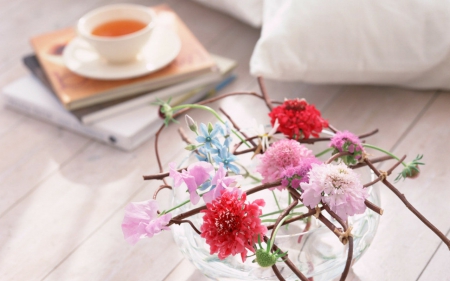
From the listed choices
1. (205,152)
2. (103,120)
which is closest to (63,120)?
(103,120)

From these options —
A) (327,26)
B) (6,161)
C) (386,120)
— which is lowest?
(6,161)

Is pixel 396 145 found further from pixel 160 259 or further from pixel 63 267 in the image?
pixel 63 267

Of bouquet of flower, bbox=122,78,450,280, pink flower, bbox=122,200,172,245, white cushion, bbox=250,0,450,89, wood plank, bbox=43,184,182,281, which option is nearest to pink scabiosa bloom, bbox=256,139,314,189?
bouquet of flower, bbox=122,78,450,280

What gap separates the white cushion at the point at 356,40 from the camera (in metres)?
0.86

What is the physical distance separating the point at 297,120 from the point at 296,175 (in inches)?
4.5

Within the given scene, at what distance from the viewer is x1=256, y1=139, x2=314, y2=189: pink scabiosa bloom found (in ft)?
1.73

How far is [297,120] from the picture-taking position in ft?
1.97

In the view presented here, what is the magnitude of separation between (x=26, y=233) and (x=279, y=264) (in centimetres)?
40

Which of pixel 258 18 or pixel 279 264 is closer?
pixel 279 264

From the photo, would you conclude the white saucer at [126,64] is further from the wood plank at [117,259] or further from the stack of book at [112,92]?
the wood plank at [117,259]

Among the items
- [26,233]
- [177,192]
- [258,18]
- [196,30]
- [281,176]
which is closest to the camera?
[281,176]

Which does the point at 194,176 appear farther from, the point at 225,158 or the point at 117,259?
the point at 117,259

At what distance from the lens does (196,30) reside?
3.85 feet

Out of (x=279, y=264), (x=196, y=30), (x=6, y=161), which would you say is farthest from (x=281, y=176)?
(x=196, y=30)
